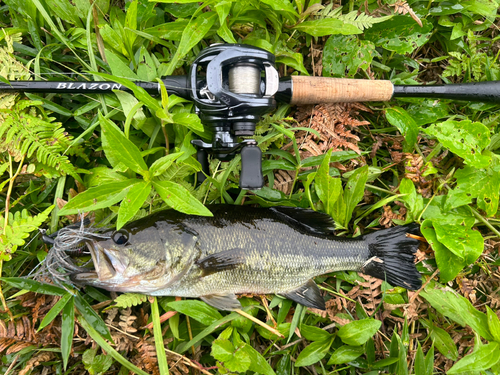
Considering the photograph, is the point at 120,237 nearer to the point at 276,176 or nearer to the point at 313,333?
the point at 276,176

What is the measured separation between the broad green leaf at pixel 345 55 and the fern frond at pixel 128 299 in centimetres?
255

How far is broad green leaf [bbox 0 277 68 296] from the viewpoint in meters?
2.37

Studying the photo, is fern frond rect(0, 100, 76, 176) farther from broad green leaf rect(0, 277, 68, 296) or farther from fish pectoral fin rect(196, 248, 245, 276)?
fish pectoral fin rect(196, 248, 245, 276)

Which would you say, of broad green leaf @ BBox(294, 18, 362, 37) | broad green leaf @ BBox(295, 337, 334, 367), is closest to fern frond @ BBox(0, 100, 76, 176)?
broad green leaf @ BBox(294, 18, 362, 37)

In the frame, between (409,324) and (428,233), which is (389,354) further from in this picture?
(428,233)

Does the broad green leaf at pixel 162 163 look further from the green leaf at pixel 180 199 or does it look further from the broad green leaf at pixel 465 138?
the broad green leaf at pixel 465 138

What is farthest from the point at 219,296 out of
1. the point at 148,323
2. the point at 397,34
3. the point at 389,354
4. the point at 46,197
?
the point at 397,34

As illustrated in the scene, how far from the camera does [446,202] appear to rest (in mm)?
2783

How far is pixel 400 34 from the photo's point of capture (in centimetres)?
288

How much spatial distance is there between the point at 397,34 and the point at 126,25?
8.01ft

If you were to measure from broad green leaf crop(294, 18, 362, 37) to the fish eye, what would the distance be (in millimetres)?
2288

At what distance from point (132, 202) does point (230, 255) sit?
86cm

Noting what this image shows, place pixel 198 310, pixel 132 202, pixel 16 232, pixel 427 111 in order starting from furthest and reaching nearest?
pixel 427 111
pixel 198 310
pixel 16 232
pixel 132 202

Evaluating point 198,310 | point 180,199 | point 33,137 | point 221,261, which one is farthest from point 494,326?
point 33,137
